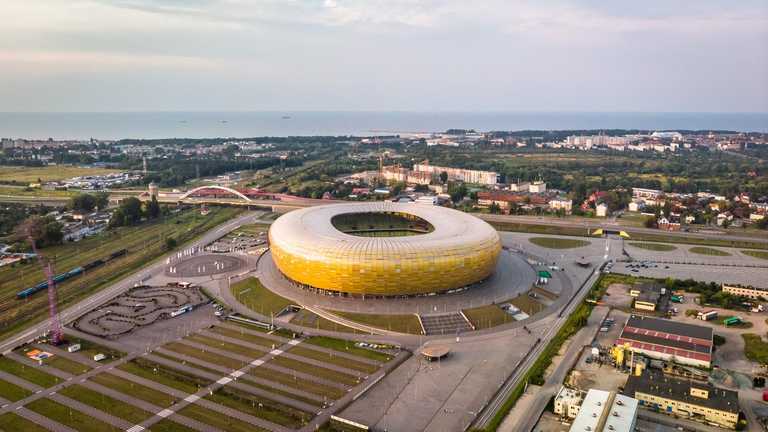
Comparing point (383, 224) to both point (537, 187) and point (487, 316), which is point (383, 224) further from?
point (537, 187)

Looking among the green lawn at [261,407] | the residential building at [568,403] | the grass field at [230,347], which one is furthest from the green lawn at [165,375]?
the residential building at [568,403]

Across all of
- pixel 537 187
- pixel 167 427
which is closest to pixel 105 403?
pixel 167 427

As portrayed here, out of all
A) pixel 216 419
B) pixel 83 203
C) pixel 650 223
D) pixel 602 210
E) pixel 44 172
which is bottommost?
pixel 216 419

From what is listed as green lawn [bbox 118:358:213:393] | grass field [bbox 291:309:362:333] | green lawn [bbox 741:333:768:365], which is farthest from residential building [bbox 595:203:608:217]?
green lawn [bbox 118:358:213:393]

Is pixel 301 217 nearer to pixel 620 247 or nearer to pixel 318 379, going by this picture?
pixel 318 379

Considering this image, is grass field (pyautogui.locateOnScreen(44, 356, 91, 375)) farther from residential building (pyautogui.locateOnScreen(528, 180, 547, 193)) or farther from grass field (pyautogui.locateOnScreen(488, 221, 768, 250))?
residential building (pyautogui.locateOnScreen(528, 180, 547, 193))

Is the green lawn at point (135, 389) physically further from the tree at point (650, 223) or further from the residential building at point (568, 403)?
the tree at point (650, 223)
